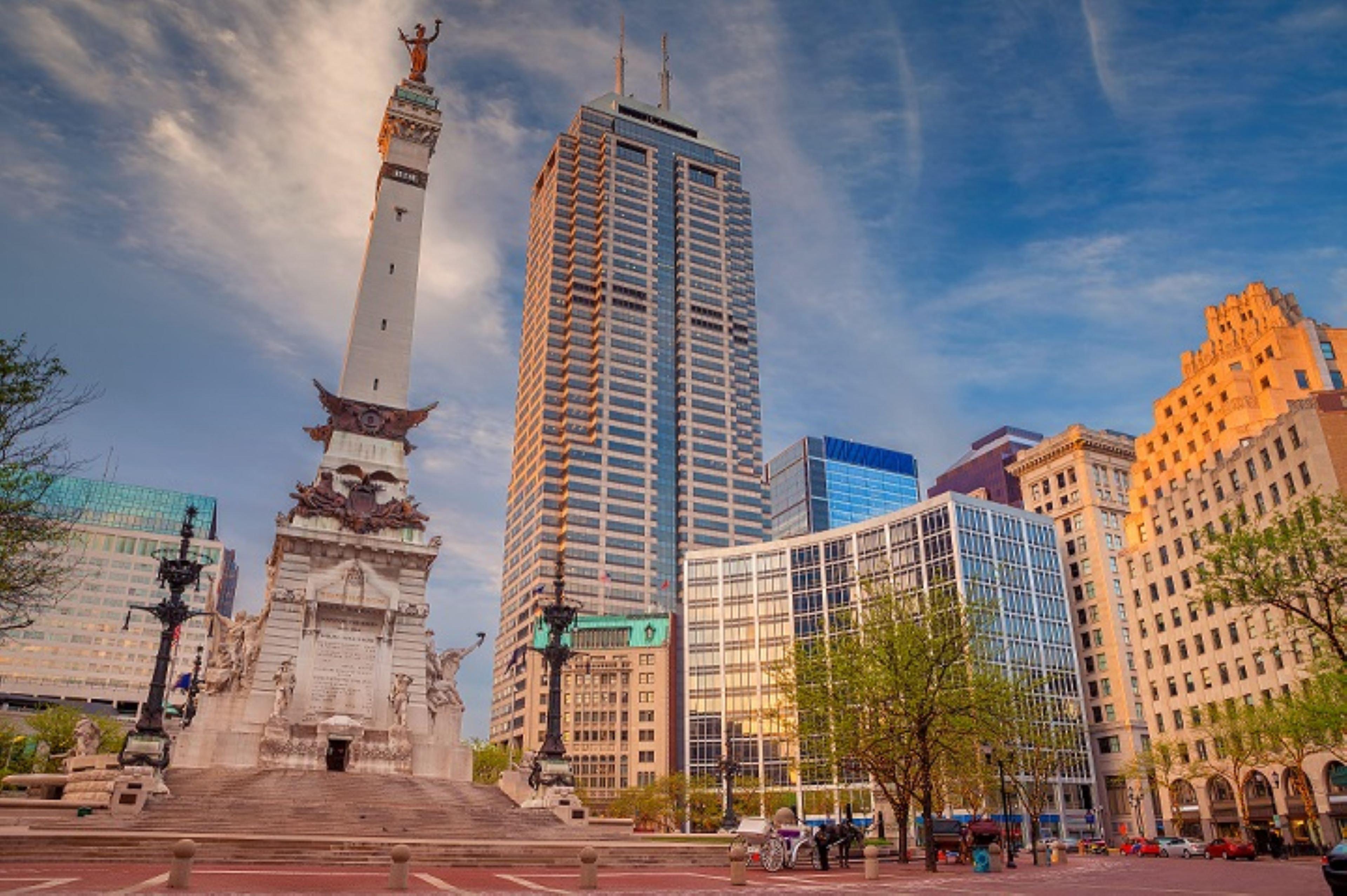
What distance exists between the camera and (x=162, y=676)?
3572 centimetres

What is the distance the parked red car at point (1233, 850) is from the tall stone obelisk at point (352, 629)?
41.4 meters

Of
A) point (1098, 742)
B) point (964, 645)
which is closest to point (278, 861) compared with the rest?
point (964, 645)

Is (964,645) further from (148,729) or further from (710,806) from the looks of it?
(710,806)

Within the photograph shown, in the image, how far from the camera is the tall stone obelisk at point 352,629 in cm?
4275

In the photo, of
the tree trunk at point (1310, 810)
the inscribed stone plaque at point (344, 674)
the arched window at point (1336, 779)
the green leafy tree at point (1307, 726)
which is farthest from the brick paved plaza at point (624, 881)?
the arched window at point (1336, 779)

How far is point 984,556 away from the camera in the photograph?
98.2m

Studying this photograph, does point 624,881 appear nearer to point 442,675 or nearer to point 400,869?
point 400,869

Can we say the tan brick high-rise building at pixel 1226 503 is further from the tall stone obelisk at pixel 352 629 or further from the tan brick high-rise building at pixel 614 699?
the tan brick high-rise building at pixel 614 699

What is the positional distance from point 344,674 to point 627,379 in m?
110

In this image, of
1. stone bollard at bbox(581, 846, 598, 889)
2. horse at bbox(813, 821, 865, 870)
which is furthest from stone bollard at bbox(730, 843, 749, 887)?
horse at bbox(813, 821, 865, 870)

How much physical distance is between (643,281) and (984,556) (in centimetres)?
8675

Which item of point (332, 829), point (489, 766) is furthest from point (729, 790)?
point (489, 766)


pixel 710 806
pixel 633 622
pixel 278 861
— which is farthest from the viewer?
pixel 633 622

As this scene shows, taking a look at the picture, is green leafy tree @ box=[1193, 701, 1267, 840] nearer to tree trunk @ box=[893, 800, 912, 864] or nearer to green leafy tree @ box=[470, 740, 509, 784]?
tree trunk @ box=[893, 800, 912, 864]
